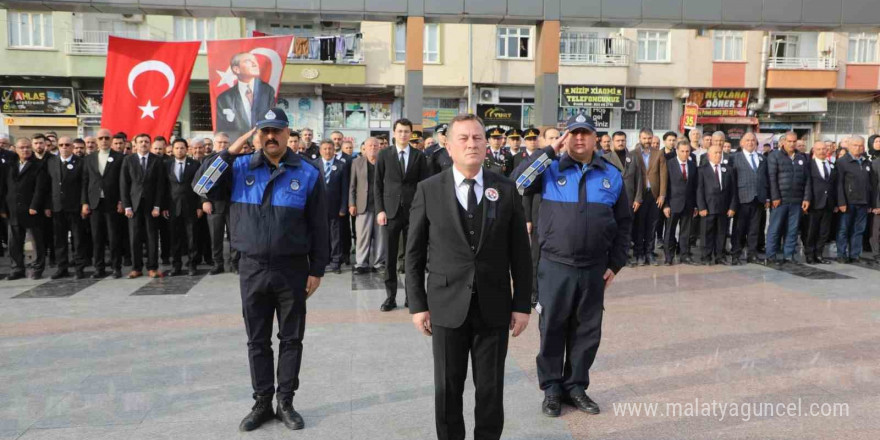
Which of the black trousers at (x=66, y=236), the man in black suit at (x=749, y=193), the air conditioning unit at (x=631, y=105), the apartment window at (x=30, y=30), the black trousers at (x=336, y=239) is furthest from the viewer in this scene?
the air conditioning unit at (x=631, y=105)

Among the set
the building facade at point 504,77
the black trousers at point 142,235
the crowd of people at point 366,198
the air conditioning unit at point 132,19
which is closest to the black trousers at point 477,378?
the crowd of people at point 366,198

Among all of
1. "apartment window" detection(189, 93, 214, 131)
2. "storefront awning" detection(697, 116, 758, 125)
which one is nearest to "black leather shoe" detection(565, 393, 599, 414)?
"apartment window" detection(189, 93, 214, 131)

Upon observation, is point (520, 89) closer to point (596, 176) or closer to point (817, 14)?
point (817, 14)

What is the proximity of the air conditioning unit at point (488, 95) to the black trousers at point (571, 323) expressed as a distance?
2567cm

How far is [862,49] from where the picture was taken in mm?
30500

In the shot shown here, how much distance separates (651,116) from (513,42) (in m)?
7.60

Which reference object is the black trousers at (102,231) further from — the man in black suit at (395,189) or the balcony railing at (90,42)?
the balcony railing at (90,42)

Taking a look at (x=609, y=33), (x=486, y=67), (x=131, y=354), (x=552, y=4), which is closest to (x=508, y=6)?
(x=552, y=4)

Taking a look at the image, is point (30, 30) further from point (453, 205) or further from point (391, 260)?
point (453, 205)

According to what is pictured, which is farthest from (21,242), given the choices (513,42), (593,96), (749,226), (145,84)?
(593,96)

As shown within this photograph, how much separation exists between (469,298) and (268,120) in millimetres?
1843

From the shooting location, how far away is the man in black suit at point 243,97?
962cm

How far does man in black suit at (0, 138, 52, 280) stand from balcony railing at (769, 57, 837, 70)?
3004cm

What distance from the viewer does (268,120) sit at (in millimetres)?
4215
